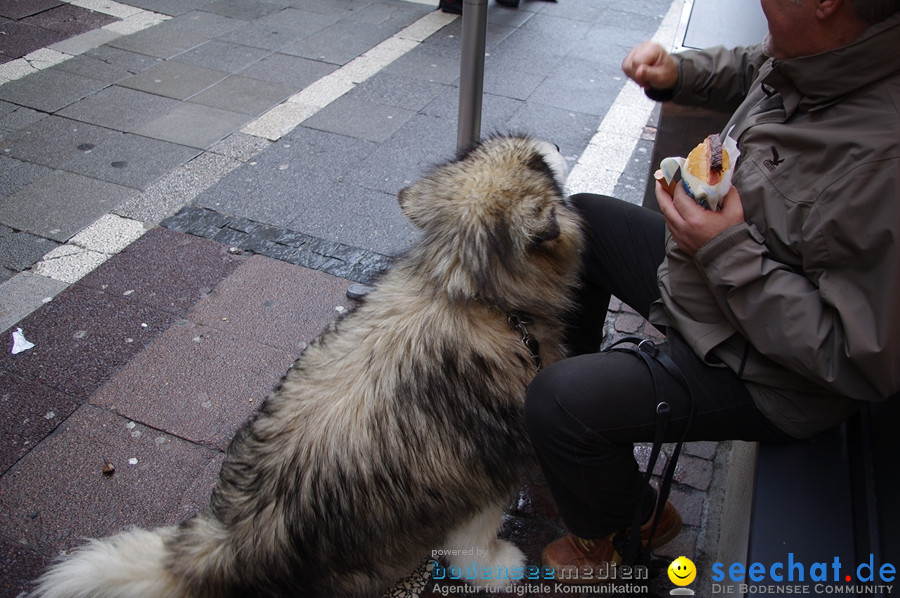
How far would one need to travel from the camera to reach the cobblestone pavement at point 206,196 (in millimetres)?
2668

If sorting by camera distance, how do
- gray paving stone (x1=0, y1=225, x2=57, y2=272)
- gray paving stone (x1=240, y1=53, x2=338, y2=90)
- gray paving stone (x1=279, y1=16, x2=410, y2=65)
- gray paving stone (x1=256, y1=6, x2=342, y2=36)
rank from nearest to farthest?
gray paving stone (x1=0, y1=225, x2=57, y2=272)
gray paving stone (x1=240, y1=53, x2=338, y2=90)
gray paving stone (x1=279, y1=16, x2=410, y2=65)
gray paving stone (x1=256, y1=6, x2=342, y2=36)

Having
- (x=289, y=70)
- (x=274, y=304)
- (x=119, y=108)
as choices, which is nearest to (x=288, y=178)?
(x=274, y=304)

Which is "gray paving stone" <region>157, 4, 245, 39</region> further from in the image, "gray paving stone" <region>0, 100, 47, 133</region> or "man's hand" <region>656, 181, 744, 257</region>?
"man's hand" <region>656, 181, 744, 257</region>

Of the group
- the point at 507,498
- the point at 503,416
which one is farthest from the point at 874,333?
the point at 507,498

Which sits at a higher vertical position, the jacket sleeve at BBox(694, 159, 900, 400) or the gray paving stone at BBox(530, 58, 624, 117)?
the jacket sleeve at BBox(694, 159, 900, 400)

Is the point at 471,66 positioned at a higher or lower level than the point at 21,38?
higher

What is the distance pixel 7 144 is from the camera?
466 centimetres

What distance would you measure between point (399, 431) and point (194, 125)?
407 cm

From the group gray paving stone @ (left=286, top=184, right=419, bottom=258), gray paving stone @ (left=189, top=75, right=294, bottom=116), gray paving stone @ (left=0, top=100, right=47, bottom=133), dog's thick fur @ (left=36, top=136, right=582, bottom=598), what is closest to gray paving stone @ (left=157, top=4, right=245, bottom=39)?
gray paving stone @ (left=189, top=75, right=294, bottom=116)

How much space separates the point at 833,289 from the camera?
5.02 feet

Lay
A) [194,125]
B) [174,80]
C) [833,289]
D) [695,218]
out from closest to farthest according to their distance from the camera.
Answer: [833,289], [695,218], [194,125], [174,80]

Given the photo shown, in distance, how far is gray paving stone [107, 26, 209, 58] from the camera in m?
6.14

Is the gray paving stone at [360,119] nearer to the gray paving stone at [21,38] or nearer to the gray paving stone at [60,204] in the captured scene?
the gray paving stone at [60,204]

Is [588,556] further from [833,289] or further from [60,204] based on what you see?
[60,204]
